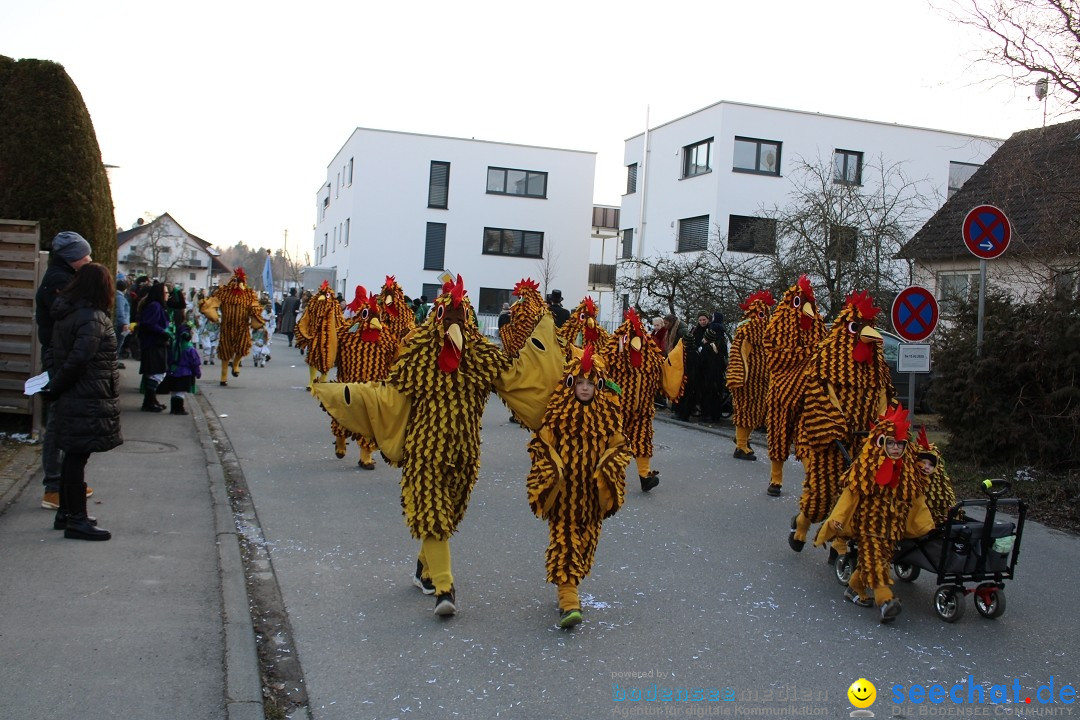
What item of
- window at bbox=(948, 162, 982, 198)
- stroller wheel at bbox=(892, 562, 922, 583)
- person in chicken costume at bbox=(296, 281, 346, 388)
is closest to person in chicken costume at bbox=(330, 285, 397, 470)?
person in chicken costume at bbox=(296, 281, 346, 388)

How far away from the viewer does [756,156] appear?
103ft

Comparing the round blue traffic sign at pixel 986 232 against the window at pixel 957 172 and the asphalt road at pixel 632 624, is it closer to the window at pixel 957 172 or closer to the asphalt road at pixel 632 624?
the asphalt road at pixel 632 624

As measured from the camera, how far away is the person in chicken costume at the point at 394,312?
1133 cm

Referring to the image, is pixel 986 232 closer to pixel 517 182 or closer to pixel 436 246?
pixel 436 246

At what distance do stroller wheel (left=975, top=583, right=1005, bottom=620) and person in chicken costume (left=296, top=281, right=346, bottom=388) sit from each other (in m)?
8.86

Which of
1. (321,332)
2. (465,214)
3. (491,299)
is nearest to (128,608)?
(321,332)

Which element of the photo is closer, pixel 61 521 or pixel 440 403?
pixel 440 403

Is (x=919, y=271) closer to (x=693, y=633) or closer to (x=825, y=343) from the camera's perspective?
(x=825, y=343)

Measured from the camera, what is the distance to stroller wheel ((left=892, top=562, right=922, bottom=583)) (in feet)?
21.5

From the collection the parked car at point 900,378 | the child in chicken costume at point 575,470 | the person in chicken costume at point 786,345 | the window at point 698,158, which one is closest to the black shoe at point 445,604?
the child in chicken costume at point 575,470

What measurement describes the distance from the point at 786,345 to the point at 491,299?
111 feet

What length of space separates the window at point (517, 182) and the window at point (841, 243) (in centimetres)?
2837

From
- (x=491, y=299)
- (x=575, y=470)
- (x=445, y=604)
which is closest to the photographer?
(x=575, y=470)

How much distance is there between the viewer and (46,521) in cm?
711
